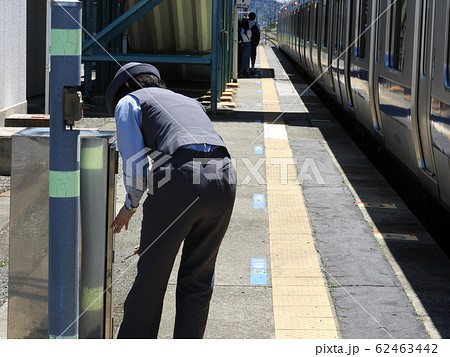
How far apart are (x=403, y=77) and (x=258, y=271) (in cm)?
278

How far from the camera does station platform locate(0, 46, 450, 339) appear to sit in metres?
4.93

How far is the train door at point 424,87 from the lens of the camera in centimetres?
666

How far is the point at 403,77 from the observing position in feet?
25.3

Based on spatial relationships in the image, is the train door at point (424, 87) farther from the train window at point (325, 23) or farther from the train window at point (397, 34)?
the train window at point (325, 23)

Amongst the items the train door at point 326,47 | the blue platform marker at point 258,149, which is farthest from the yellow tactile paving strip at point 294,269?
the train door at point 326,47

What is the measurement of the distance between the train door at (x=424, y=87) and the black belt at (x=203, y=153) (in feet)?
10.5

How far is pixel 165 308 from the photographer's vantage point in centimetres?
513

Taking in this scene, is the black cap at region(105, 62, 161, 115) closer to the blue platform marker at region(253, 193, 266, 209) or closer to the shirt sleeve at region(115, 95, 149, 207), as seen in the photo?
the shirt sleeve at region(115, 95, 149, 207)

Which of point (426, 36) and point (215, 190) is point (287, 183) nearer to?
point (426, 36)

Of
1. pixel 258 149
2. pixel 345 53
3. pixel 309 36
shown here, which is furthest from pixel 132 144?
pixel 309 36

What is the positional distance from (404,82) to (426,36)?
808mm

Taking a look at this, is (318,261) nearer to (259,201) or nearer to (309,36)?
(259,201)
